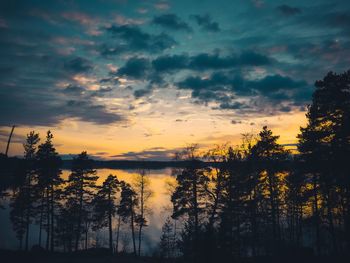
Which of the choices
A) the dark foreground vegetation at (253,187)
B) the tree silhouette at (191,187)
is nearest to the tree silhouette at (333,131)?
the dark foreground vegetation at (253,187)

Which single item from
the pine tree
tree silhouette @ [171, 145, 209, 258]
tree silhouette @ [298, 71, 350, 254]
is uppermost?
tree silhouette @ [298, 71, 350, 254]

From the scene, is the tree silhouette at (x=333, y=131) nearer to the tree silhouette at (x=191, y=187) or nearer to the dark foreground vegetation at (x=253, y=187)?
the dark foreground vegetation at (x=253, y=187)

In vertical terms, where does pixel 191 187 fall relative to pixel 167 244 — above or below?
above

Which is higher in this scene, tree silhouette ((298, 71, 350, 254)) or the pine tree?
tree silhouette ((298, 71, 350, 254))

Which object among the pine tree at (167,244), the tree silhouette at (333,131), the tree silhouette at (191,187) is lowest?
the pine tree at (167,244)

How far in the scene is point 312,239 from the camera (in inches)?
1924

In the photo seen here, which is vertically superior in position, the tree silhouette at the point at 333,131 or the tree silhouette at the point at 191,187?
the tree silhouette at the point at 333,131

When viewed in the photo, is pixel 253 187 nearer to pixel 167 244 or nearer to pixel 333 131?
pixel 333 131

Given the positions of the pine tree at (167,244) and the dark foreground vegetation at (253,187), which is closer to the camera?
the dark foreground vegetation at (253,187)

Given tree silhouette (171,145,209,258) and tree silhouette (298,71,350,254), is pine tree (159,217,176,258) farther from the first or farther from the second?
tree silhouette (298,71,350,254)

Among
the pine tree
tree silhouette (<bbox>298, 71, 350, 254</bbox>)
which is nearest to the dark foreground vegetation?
tree silhouette (<bbox>298, 71, 350, 254</bbox>)

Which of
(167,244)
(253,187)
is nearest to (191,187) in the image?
(253,187)

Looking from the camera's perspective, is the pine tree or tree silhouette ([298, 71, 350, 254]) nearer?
tree silhouette ([298, 71, 350, 254])

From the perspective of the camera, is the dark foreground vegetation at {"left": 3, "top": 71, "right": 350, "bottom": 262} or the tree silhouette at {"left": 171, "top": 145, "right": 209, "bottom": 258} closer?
the dark foreground vegetation at {"left": 3, "top": 71, "right": 350, "bottom": 262}
